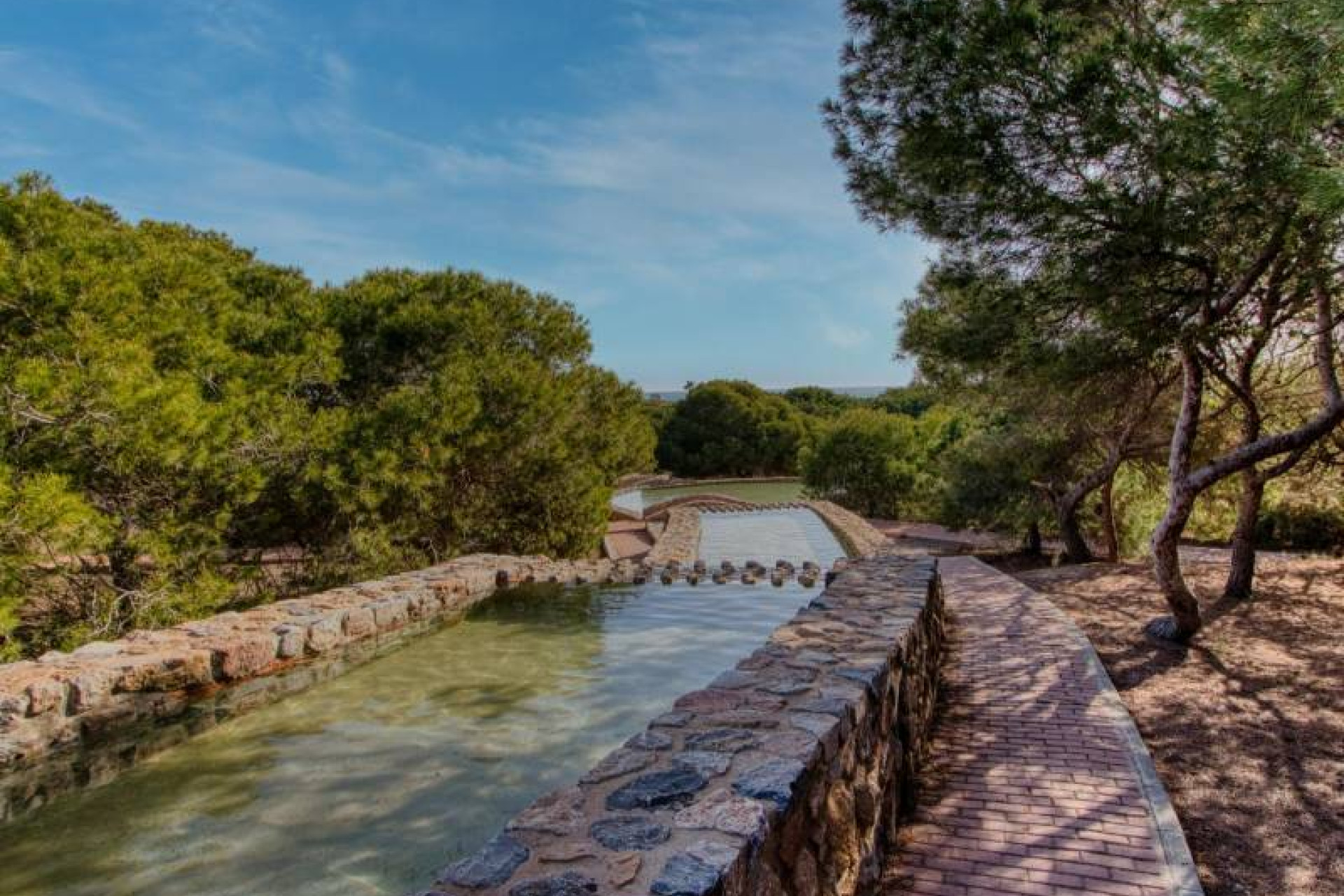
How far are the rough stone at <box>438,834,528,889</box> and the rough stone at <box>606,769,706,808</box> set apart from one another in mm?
360

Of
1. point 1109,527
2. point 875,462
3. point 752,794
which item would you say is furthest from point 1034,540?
point 752,794

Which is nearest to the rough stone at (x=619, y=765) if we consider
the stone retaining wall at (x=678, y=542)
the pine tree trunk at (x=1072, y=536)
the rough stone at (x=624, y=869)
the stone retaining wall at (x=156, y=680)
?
the rough stone at (x=624, y=869)

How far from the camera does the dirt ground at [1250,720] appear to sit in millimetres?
3348

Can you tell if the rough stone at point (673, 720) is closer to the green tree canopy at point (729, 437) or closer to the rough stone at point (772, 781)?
the rough stone at point (772, 781)

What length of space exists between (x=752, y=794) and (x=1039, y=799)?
7.39 feet

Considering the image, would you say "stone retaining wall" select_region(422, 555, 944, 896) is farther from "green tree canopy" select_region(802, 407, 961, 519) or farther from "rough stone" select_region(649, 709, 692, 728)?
"green tree canopy" select_region(802, 407, 961, 519)

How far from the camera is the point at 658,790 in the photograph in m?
2.43

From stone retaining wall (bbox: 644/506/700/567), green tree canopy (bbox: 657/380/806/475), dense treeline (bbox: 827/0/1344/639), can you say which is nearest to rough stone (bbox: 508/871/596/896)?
dense treeline (bbox: 827/0/1344/639)

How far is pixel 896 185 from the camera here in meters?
5.98

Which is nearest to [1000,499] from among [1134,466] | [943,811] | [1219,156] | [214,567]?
[1134,466]

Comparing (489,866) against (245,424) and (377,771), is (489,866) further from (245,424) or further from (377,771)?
(245,424)

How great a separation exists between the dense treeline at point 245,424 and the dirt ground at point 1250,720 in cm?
761

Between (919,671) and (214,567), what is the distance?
704 cm

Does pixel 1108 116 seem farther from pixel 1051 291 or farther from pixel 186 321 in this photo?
pixel 186 321
